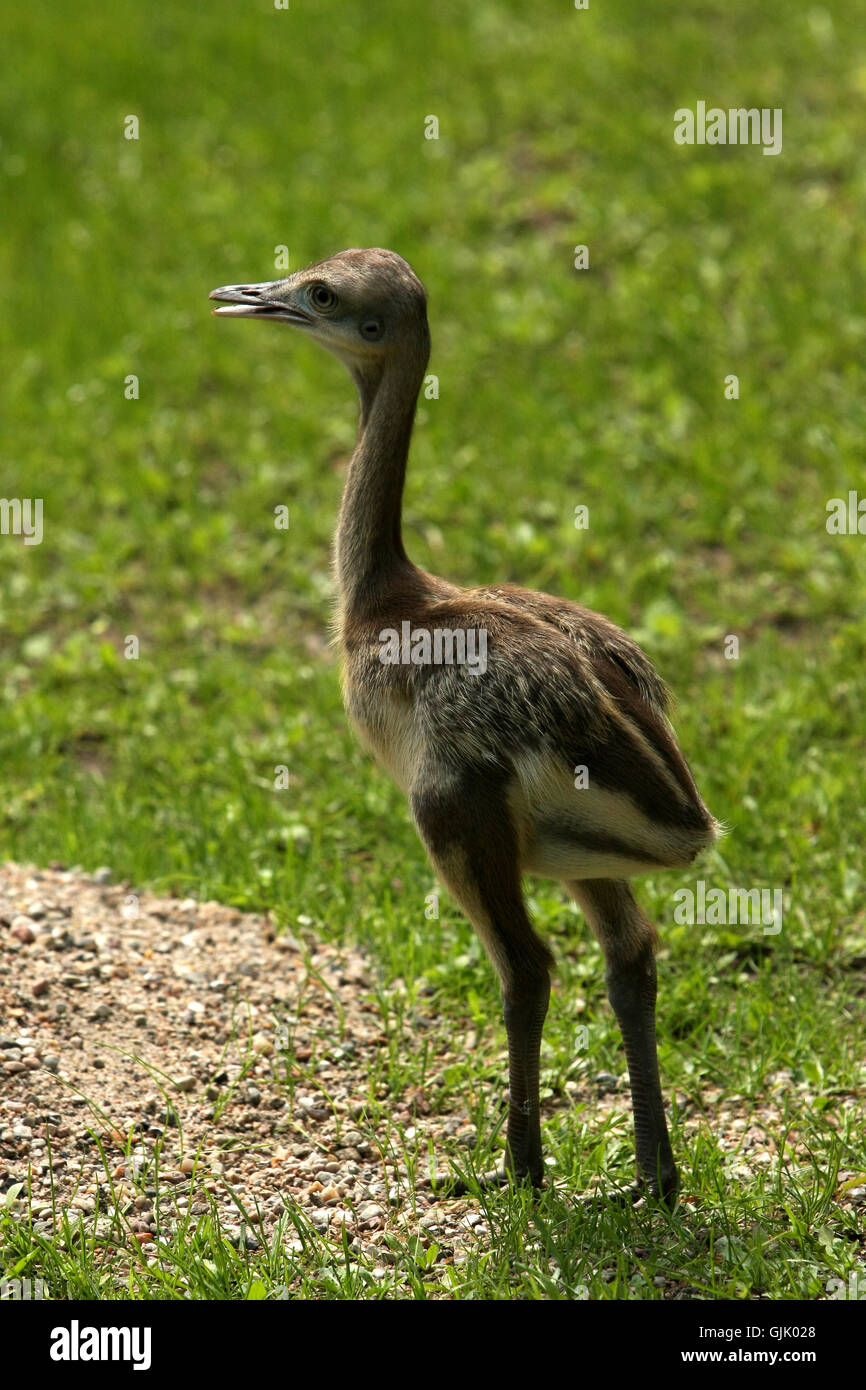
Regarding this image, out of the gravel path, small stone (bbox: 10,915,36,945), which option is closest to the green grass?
the gravel path

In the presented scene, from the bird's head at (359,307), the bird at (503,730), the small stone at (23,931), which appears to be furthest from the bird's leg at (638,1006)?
the small stone at (23,931)

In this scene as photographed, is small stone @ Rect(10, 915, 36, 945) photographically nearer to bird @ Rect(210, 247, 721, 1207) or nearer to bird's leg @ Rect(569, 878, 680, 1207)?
bird @ Rect(210, 247, 721, 1207)

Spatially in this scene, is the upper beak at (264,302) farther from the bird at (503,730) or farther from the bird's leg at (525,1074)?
the bird's leg at (525,1074)

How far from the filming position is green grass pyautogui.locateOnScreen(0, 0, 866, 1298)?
607cm

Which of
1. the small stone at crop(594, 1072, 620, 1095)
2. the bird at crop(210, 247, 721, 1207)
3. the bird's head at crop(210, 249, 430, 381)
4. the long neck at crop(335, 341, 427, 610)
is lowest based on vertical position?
the small stone at crop(594, 1072, 620, 1095)

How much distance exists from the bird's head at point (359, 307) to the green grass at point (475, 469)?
251 centimetres

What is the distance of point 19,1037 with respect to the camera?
5.51 m

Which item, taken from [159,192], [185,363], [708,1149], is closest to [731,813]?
[708,1149]

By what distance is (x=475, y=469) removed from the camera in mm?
10164

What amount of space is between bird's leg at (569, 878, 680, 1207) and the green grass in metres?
0.16

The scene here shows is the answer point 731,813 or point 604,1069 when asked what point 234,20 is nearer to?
point 731,813

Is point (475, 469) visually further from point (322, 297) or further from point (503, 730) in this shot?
point (503, 730)

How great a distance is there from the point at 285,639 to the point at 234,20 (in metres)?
8.58

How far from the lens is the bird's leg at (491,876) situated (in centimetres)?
462
